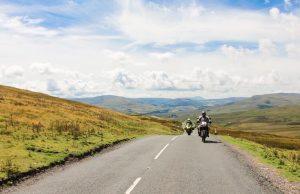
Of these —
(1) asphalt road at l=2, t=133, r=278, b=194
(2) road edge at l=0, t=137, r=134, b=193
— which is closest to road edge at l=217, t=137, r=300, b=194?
(1) asphalt road at l=2, t=133, r=278, b=194

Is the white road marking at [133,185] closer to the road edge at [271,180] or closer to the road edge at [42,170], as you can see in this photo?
the road edge at [42,170]

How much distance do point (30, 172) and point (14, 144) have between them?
8327 mm

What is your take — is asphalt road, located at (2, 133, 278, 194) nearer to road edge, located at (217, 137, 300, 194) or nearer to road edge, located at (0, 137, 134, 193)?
road edge, located at (217, 137, 300, 194)

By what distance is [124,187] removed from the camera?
42.9 feet

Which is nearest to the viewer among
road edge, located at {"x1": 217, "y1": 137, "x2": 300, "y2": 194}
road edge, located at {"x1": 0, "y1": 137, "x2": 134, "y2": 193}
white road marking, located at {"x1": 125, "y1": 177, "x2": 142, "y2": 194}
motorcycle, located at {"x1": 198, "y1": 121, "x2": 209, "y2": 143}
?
white road marking, located at {"x1": 125, "y1": 177, "x2": 142, "y2": 194}

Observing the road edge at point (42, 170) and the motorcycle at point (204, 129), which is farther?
the motorcycle at point (204, 129)

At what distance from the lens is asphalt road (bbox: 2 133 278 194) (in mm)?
12758

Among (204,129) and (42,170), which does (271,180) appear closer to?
(42,170)

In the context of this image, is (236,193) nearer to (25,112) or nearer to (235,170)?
(235,170)

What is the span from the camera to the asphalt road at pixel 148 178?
12.8 meters

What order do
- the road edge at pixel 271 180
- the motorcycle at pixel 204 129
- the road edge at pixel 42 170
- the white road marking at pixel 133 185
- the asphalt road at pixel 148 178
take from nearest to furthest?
the white road marking at pixel 133 185
the asphalt road at pixel 148 178
the road edge at pixel 271 180
the road edge at pixel 42 170
the motorcycle at pixel 204 129

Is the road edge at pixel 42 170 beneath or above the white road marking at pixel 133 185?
beneath

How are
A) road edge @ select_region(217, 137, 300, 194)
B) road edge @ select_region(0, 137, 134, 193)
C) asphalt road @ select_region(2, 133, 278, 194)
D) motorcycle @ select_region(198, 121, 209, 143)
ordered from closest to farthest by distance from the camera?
asphalt road @ select_region(2, 133, 278, 194) → road edge @ select_region(217, 137, 300, 194) → road edge @ select_region(0, 137, 134, 193) → motorcycle @ select_region(198, 121, 209, 143)

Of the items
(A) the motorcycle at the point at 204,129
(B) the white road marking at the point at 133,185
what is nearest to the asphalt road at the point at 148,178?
(B) the white road marking at the point at 133,185
